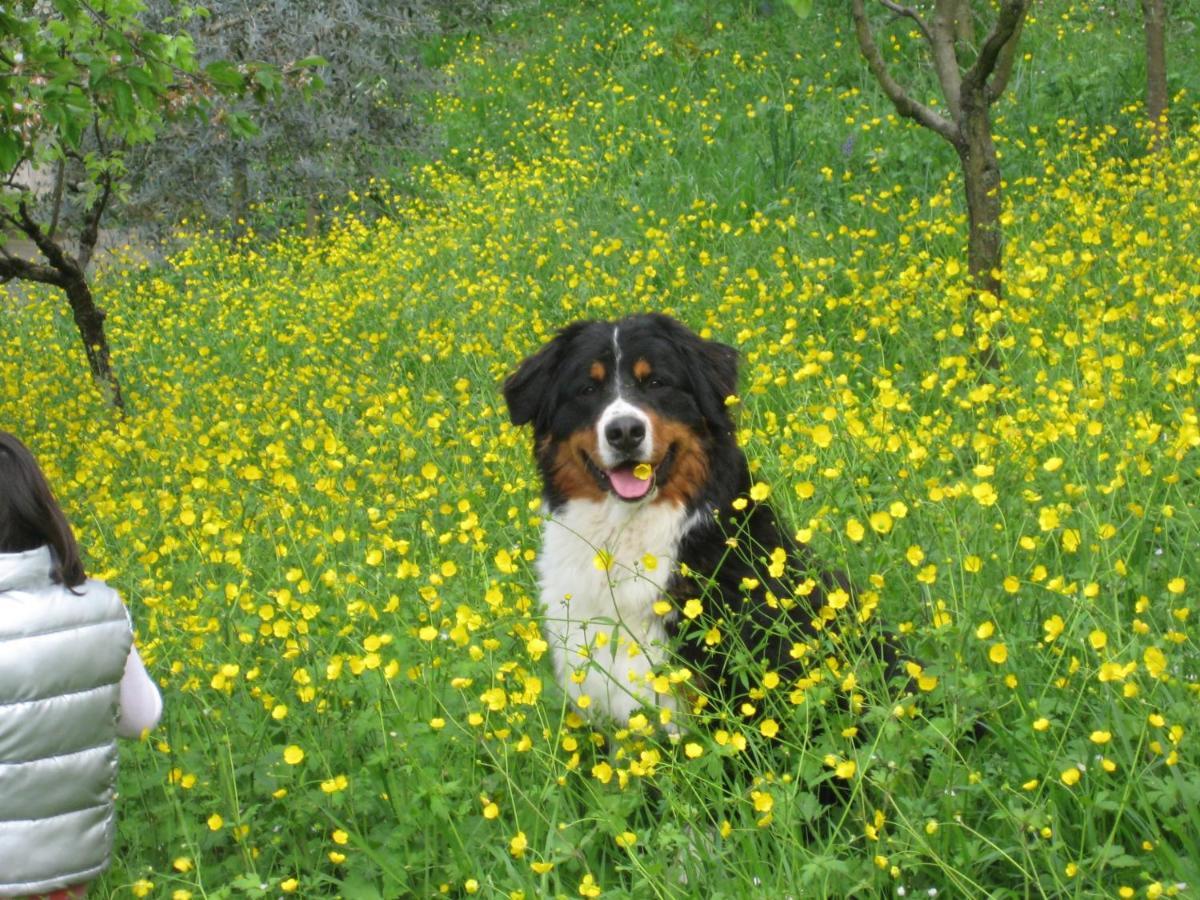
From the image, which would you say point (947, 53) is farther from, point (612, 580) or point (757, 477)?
point (612, 580)

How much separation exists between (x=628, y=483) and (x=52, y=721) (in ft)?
5.15

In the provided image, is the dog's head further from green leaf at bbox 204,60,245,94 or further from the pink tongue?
green leaf at bbox 204,60,245,94

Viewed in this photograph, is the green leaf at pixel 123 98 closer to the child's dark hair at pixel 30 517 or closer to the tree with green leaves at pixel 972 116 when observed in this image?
the child's dark hair at pixel 30 517

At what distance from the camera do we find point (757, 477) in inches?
164

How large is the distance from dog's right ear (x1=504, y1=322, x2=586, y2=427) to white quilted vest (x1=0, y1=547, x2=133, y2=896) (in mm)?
1509

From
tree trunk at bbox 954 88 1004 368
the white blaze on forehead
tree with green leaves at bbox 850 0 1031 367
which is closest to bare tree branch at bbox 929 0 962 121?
tree with green leaves at bbox 850 0 1031 367

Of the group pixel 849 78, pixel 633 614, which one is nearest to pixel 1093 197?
pixel 849 78

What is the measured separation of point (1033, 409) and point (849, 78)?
723 centimetres

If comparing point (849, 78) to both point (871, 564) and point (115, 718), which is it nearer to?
point (871, 564)

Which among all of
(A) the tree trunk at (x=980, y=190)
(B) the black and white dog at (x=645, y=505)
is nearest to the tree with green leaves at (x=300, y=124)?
(A) the tree trunk at (x=980, y=190)

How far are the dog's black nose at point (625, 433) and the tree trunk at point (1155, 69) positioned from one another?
561 cm

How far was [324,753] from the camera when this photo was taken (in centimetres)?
310

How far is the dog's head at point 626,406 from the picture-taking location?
370 cm

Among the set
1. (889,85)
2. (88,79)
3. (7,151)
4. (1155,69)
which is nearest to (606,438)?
(7,151)
